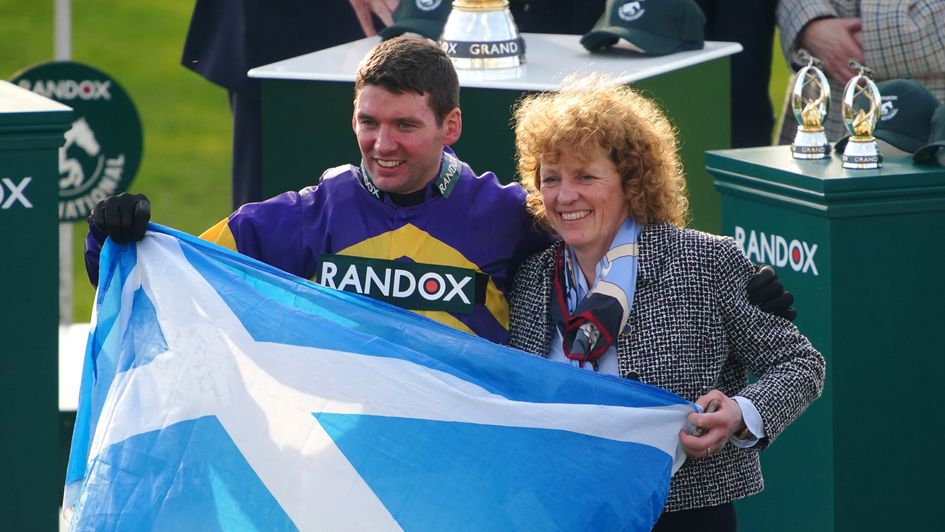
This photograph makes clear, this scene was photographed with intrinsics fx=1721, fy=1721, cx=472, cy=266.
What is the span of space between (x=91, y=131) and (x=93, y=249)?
11.7 ft

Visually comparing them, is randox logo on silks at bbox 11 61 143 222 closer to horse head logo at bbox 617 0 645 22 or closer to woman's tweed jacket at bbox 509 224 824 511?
horse head logo at bbox 617 0 645 22

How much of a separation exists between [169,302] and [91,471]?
15.4 inches

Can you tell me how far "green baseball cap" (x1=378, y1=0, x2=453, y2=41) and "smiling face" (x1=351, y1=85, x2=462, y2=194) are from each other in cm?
187

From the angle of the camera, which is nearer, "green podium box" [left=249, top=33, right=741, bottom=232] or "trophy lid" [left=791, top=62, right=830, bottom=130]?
"trophy lid" [left=791, top=62, right=830, bottom=130]

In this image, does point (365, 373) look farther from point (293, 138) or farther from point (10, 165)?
point (293, 138)

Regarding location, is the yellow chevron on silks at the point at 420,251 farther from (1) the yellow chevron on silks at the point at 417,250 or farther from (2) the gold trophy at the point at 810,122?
(2) the gold trophy at the point at 810,122

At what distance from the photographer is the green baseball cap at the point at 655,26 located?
17.7 ft

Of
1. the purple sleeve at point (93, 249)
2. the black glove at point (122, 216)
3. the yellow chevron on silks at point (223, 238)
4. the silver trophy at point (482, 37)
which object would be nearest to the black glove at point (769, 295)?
the yellow chevron on silks at point (223, 238)

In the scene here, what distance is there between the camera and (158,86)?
12852 mm

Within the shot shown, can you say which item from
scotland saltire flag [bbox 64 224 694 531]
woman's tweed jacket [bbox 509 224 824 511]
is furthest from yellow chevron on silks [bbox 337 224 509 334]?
woman's tweed jacket [bbox 509 224 824 511]

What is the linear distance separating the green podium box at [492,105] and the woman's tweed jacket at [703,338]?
4.50 feet

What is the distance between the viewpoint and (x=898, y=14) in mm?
5668

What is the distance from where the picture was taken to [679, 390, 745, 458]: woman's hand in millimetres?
3303

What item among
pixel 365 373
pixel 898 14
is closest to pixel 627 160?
pixel 365 373
